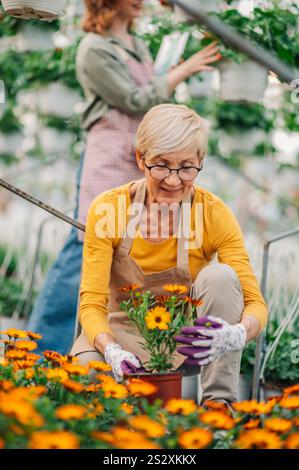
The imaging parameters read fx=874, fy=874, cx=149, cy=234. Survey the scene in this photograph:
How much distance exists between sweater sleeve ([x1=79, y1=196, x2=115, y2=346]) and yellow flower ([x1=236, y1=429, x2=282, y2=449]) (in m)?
0.64

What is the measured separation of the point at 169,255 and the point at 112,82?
81cm

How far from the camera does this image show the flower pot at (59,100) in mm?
4613

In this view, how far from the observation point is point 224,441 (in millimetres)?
1335

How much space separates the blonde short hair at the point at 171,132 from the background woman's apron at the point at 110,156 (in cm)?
74

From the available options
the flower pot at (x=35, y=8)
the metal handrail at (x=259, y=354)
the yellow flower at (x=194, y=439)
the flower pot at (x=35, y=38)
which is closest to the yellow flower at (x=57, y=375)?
the yellow flower at (x=194, y=439)

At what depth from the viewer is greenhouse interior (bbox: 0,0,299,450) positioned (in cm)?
126

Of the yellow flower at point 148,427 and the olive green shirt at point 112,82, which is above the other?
the olive green shirt at point 112,82

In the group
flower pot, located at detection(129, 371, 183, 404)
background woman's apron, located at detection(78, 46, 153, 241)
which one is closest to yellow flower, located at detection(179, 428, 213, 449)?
flower pot, located at detection(129, 371, 183, 404)

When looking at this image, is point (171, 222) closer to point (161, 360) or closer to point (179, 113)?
point (179, 113)

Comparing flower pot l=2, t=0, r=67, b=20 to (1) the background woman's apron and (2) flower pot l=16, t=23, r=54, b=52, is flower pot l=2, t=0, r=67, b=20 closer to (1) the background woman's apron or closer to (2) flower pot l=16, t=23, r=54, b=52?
(1) the background woman's apron

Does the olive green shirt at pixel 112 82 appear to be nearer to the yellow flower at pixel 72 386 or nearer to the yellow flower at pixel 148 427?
the yellow flower at pixel 72 386

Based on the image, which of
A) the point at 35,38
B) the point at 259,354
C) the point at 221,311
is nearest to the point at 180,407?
the point at 221,311
